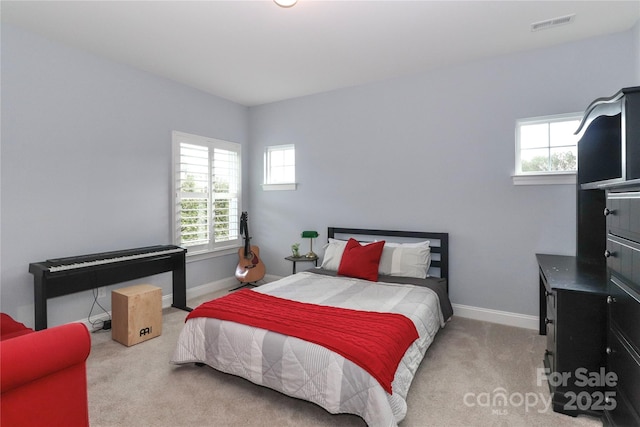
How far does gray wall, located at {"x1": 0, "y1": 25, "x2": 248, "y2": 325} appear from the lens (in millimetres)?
2738

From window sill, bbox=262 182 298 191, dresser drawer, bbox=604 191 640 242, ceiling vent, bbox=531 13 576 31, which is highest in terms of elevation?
ceiling vent, bbox=531 13 576 31

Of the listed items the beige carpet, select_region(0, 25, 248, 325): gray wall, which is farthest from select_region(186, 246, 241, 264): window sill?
the beige carpet

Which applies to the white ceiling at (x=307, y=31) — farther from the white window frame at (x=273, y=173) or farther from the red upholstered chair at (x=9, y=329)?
the red upholstered chair at (x=9, y=329)

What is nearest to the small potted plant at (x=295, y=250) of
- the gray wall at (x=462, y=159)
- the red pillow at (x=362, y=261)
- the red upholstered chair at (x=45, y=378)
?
the gray wall at (x=462, y=159)

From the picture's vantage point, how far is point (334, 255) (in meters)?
3.82

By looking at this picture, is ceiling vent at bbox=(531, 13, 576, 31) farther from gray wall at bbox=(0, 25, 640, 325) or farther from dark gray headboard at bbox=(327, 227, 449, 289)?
dark gray headboard at bbox=(327, 227, 449, 289)

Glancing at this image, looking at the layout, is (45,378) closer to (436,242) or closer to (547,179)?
(436,242)

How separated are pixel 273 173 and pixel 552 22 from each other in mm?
3640

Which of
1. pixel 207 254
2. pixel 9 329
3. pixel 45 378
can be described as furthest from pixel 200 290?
pixel 45 378

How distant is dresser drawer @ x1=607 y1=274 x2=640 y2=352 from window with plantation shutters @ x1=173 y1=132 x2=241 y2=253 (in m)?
4.07

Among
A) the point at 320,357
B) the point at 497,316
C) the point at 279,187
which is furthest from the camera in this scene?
the point at 279,187

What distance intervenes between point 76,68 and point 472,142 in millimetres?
4065

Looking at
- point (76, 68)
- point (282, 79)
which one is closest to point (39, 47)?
point (76, 68)

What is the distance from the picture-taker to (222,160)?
15.2 feet
